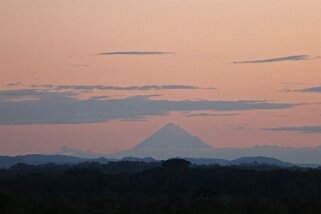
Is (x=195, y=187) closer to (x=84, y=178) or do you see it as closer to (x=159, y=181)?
A: (x=159, y=181)

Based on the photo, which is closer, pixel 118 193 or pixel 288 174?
pixel 118 193

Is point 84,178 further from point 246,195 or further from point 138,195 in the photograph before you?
point 246,195

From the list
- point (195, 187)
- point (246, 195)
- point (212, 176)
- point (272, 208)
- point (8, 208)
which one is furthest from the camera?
point (212, 176)

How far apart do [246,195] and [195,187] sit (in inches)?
322

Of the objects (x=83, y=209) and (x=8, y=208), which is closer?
(x=8, y=208)

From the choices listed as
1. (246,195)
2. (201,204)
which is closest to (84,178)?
(246,195)

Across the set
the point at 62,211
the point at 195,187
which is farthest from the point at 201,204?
the point at 195,187

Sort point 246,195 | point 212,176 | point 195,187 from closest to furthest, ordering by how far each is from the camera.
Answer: point 246,195 < point 195,187 < point 212,176

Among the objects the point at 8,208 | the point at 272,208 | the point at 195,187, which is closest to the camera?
the point at 8,208

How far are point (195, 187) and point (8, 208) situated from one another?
3795 cm

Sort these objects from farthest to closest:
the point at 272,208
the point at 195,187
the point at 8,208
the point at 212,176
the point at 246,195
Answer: the point at 212,176
the point at 195,187
the point at 246,195
the point at 272,208
the point at 8,208

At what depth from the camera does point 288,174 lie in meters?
94.2

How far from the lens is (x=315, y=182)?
8938 centimetres

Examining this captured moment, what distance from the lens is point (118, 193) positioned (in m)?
86.0
